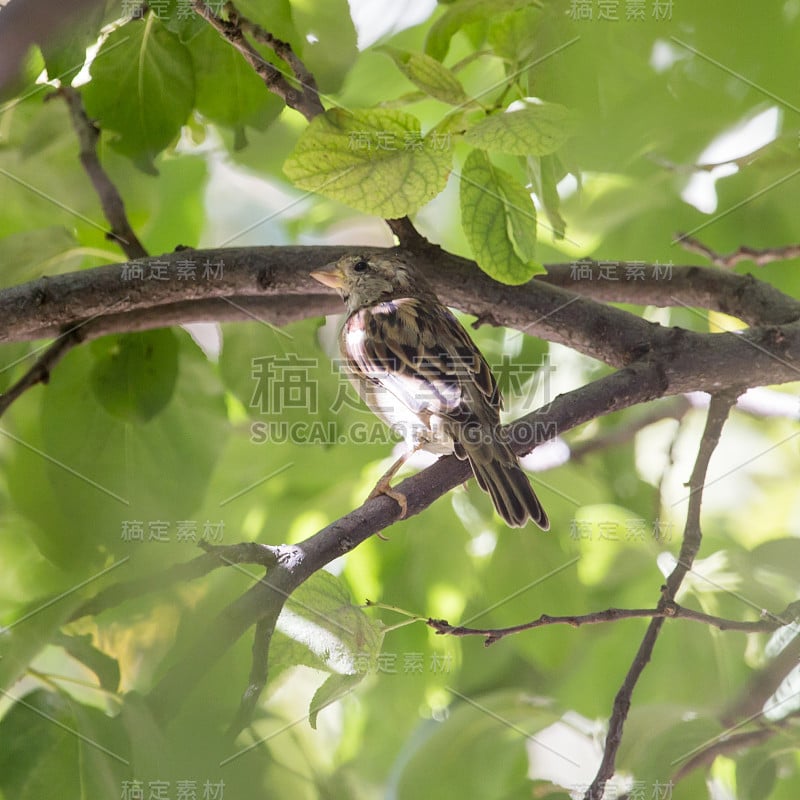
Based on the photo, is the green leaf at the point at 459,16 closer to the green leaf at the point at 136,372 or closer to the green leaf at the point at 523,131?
the green leaf at the point at 523,131

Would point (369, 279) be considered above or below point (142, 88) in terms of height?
below

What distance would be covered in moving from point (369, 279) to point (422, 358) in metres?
0.14

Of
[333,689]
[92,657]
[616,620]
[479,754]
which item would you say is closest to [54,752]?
[92,657]

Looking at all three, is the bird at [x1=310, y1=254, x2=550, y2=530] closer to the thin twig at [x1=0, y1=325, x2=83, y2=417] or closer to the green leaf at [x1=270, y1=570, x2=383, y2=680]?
the green leaf at [x1=270, y1=570, x2=383, y2=680]

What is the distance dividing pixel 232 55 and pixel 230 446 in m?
0.58

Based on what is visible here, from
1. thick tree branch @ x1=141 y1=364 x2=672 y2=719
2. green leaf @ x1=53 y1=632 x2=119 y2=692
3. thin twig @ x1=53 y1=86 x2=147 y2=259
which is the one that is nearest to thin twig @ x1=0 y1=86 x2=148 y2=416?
thin twig @ x1=53 y1=86 x2=147 y2=259

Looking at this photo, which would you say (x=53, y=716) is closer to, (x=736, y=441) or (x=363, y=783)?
(x=363, y=783)

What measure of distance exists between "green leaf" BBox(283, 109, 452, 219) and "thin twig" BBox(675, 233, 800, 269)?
0.53m

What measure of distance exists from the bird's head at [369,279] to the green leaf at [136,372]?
0.26 metres

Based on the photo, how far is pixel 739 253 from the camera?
127cm

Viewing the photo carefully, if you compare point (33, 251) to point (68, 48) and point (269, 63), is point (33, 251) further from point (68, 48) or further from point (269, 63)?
point (269, 63)

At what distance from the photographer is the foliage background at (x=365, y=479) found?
92cm

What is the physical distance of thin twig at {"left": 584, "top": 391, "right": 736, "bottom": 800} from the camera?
3.05 feet

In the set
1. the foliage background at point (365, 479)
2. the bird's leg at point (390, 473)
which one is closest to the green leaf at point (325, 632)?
the foliage background at point (365, 479)
